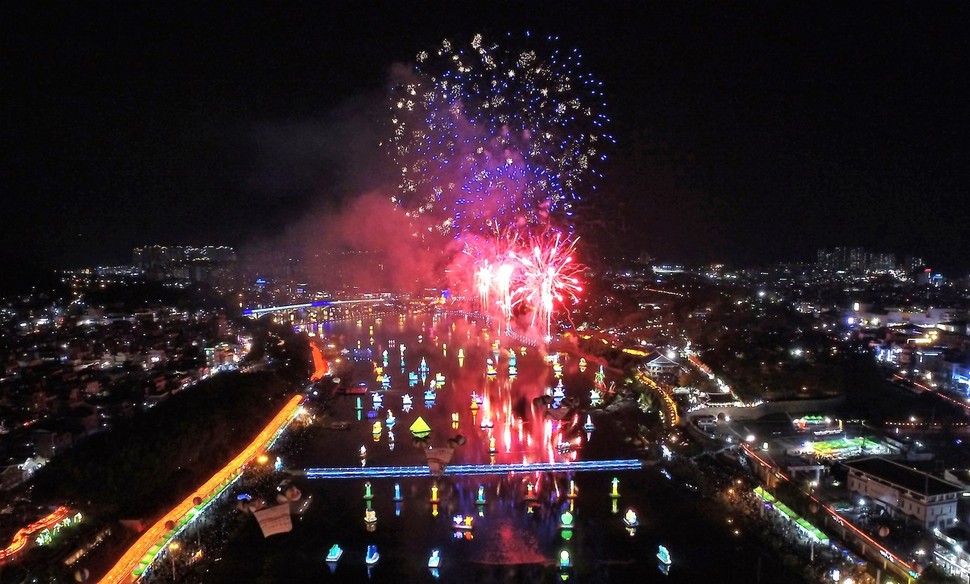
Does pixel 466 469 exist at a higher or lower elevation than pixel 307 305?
lower

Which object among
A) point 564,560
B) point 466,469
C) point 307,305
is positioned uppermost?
point 307,305

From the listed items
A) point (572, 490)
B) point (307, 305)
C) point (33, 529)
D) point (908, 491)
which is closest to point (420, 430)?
point (572, 490)

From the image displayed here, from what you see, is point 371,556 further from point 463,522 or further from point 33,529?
point 33,529

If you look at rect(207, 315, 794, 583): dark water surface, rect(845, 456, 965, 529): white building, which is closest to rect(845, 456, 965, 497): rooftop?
rect(845, 456, 965, 529): white building

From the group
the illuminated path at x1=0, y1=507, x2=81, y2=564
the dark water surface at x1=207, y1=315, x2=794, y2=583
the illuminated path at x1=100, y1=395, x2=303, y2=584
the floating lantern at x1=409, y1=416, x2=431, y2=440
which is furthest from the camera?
the floating lantern at x1=409, y1=416, x2=431, y2=440

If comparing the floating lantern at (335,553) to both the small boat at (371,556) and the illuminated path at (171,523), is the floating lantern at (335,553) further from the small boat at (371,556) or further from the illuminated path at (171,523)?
the illuminated path at (171,523)

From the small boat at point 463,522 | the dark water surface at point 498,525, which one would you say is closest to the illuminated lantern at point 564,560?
the dark water surface at point 498,525

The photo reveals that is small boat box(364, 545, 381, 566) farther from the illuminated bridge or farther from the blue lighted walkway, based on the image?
the illuminated bridge
